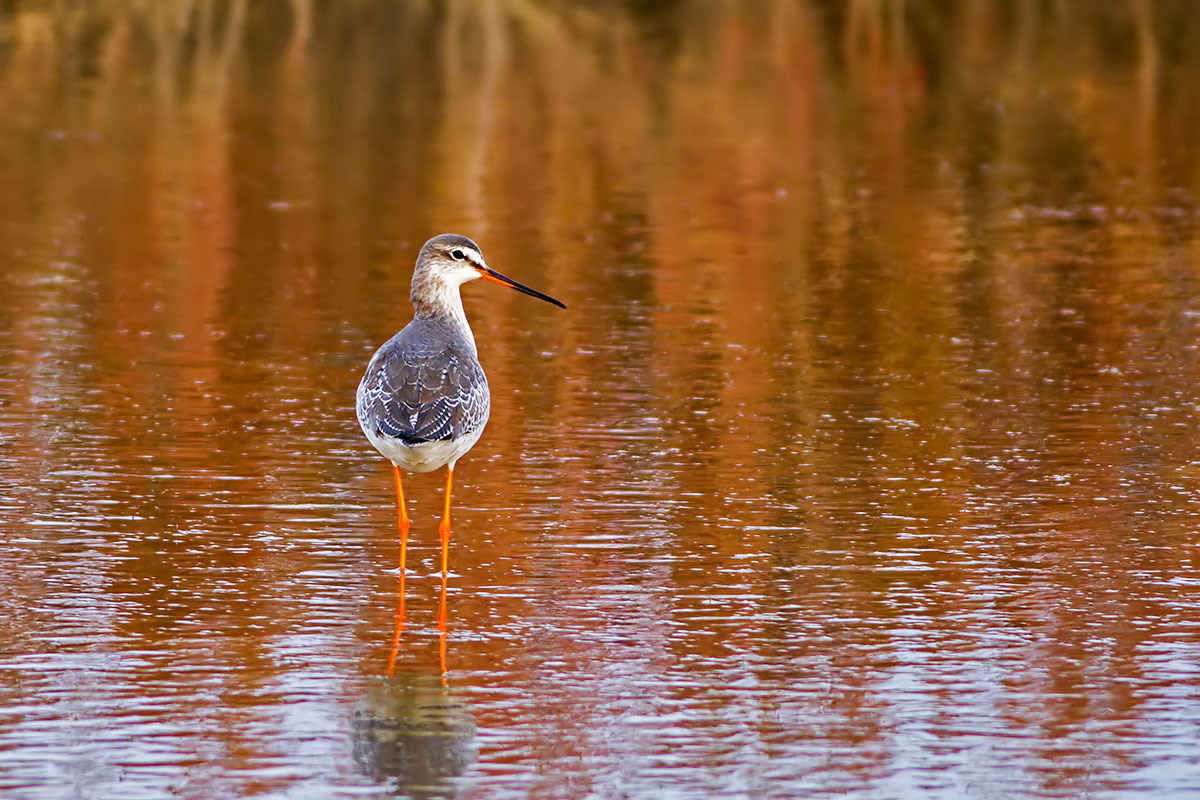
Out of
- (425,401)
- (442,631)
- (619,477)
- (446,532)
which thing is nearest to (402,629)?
(442,631)

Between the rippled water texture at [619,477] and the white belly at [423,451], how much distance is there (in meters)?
0.44

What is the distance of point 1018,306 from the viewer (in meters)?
17.1

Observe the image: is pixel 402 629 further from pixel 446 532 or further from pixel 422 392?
pixel 422 392

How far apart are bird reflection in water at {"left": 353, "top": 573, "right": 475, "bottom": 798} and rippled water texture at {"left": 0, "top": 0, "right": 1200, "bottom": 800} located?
2 cm

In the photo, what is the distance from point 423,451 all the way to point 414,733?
2472mm

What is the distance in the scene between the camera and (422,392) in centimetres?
991

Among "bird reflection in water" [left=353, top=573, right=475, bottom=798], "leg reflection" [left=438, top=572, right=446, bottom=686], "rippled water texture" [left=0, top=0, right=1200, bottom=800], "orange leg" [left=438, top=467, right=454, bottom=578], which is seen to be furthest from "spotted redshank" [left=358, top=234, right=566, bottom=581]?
"bird reflection in water" [left=353, top=573, right=475, bottom=798]

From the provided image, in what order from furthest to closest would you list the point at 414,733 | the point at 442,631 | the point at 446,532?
the point at 446,532
the point at 442,631
the point at 414,733

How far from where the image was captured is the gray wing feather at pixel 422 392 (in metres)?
9.73

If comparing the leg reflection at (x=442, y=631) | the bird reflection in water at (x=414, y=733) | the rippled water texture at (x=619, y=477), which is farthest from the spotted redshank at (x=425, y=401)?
the bird reflection in water at (x=414, y=733)

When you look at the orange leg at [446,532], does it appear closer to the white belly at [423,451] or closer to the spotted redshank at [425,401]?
the spotted redshank at [425,401]

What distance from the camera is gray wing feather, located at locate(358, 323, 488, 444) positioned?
9.73m

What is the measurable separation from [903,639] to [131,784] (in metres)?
3.17

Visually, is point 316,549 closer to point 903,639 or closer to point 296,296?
point 903,639
